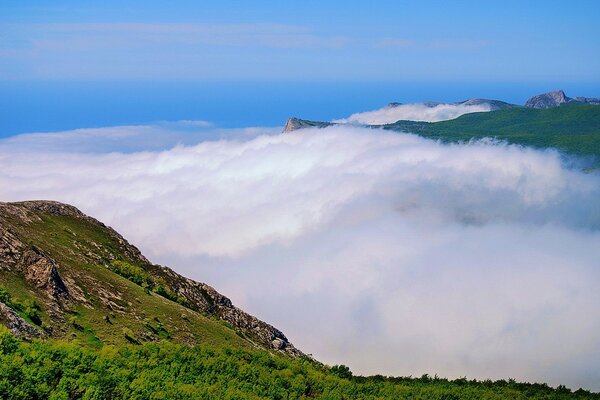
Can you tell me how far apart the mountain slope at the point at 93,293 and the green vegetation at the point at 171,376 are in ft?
15.2

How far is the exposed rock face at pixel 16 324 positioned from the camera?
47.3 meters

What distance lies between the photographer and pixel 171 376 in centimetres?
5216

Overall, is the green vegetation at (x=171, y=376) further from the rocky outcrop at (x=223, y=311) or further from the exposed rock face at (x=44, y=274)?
the exposed rock face at (x=44, y=274)

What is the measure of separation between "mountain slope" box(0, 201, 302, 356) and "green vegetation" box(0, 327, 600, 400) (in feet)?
15.2

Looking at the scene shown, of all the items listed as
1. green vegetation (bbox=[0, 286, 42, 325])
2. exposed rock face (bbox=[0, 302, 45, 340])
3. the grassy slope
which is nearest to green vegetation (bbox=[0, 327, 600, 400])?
exposed rock face (bbox=[0, 302, 45, 340])

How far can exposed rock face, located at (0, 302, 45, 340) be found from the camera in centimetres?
4734

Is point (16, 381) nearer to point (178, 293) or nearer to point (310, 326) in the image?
point (178, 293)

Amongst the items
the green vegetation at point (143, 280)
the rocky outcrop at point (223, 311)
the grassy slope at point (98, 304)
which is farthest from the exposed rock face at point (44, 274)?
the rocky outcrop at point (223, 311)

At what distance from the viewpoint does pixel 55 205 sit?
87250 mm

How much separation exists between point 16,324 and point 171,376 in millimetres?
11815

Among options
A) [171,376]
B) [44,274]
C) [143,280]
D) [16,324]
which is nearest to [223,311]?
[143,280]

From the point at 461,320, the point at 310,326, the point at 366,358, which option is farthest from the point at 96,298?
the point at 461,320

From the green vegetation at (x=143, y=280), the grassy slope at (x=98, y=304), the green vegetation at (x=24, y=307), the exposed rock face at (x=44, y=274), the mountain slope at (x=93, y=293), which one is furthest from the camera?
the green vegetation at (x=143, y=280)

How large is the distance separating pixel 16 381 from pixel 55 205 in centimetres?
5103
